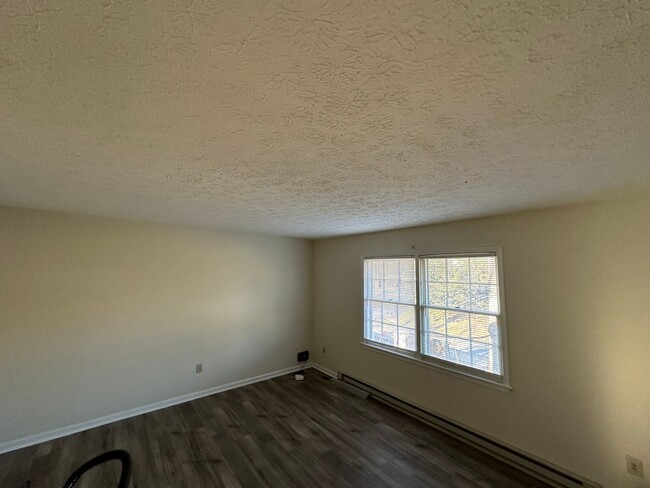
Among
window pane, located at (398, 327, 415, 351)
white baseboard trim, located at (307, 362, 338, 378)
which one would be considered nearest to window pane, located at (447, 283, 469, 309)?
window pane, located at (398, 327, 415, 351)

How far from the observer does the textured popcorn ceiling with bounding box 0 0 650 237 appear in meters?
0.63

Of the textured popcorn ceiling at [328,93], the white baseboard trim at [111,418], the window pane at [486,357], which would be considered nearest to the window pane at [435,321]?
the window pane at [486,357]

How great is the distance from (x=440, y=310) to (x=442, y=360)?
Result: 57 cm

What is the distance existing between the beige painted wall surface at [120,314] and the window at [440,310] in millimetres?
1788

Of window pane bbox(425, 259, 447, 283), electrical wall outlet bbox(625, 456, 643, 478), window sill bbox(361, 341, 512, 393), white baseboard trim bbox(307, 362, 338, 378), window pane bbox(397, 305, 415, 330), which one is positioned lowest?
white baseboard trim bbox(307, 362, 338, 378)

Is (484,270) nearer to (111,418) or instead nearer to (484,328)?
(484,328)

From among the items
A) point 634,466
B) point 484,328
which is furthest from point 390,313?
point 634,466

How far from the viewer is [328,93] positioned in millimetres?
921

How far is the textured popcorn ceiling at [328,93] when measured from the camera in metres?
0.63

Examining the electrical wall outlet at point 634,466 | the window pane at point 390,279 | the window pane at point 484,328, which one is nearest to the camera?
the electrical wall outlet at point 634,466

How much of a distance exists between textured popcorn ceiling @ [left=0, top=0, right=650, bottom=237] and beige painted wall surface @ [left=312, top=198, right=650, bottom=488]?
1.89ft

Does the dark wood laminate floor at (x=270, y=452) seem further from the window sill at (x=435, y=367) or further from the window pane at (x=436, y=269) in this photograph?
the window pane at (x=436, y=269)

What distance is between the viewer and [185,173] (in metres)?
1.72

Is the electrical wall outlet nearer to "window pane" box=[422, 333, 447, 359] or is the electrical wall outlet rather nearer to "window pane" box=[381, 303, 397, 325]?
"window pane" box=[422, 333, 447, 359]
